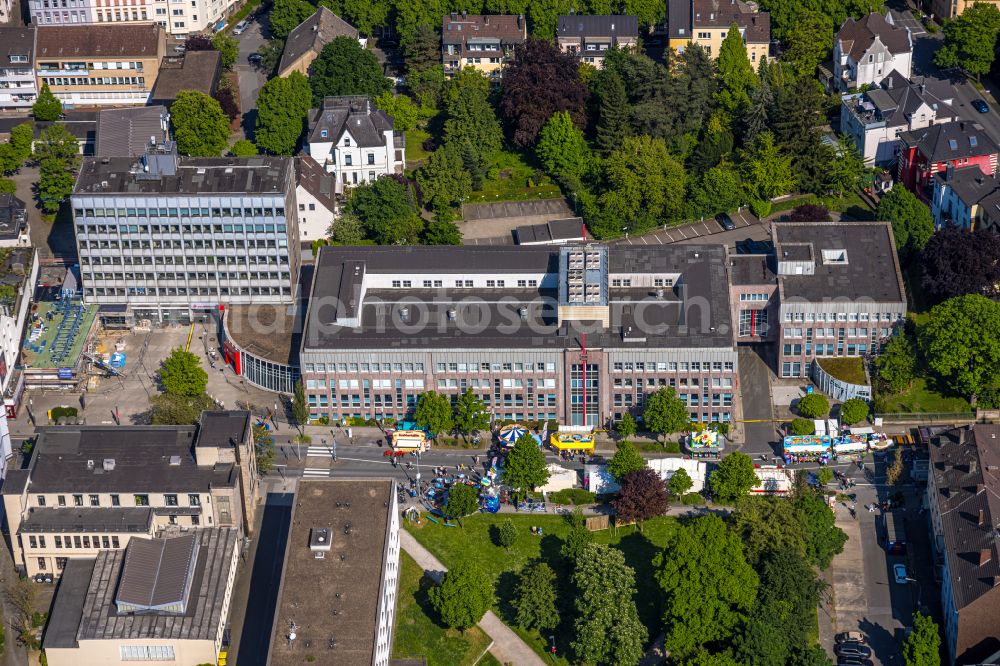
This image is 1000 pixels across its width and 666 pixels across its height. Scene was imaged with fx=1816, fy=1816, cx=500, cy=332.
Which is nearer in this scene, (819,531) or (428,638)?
(428,638)

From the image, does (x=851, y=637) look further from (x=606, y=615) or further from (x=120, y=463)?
(x=120, y=463)

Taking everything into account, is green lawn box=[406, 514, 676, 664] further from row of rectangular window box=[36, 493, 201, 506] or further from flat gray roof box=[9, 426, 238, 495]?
row of rectangular window box=[36, 493, 201, 506]

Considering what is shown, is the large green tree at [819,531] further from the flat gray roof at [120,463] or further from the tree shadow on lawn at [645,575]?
the flat gray roof at [120,463]

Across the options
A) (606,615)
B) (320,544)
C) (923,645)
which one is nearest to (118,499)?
(320,544)

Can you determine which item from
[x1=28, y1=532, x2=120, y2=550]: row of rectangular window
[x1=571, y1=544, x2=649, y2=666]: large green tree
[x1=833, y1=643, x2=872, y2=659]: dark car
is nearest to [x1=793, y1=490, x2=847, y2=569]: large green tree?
[x1=833, y1=643, x2=872, y2=659]: dark car

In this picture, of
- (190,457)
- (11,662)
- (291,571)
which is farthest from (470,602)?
(11,662)

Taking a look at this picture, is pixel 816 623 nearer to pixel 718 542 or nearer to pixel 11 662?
pixel 718 542
